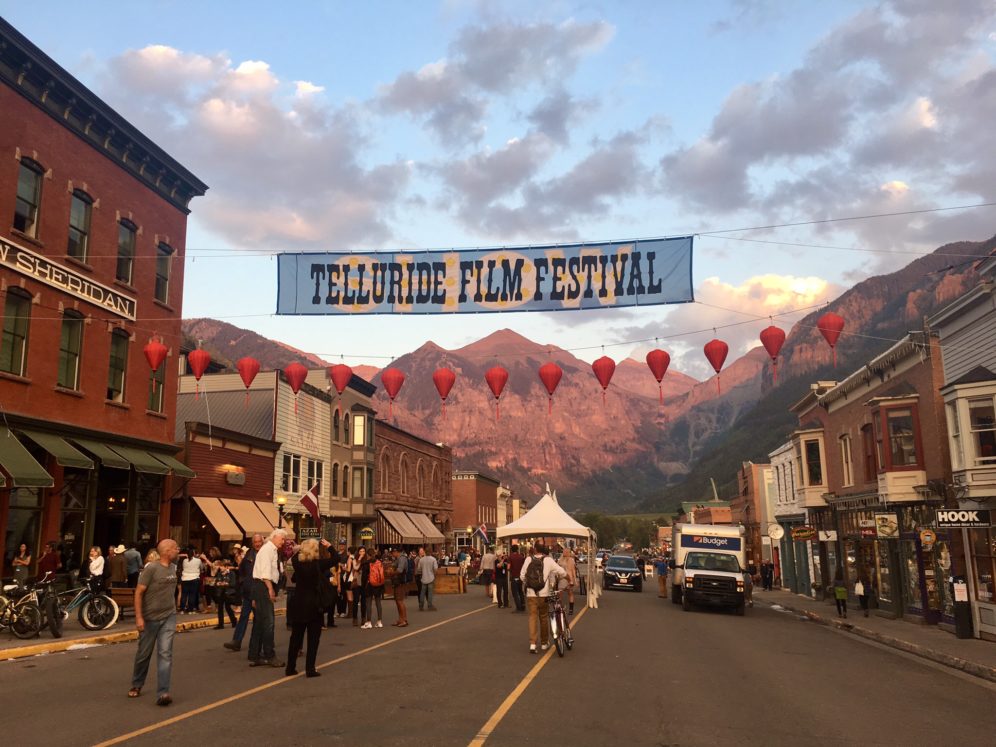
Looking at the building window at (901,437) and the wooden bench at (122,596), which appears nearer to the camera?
the wooden bench at (122,596)

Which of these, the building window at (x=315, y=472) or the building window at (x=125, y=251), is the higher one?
the building window at (x=125, y=251)

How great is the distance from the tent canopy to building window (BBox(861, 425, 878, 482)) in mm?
10564

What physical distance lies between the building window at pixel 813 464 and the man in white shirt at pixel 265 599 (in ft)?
93.6

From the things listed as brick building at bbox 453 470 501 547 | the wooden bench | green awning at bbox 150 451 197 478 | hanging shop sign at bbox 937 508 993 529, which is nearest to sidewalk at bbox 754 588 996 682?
hanging shop sign at bbox 937 508 993 529

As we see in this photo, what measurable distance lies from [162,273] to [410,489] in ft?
109

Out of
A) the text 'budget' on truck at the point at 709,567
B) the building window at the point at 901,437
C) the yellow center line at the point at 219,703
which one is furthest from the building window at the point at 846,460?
the yellow center line at the point at 219,703

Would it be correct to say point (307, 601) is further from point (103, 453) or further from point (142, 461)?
point (142, 461)

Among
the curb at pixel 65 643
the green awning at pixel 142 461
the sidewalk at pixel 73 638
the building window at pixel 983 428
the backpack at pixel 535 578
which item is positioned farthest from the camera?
the green awning at pixel 142 461

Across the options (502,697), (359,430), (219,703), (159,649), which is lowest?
(502,697)

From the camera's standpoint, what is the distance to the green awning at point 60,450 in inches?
796

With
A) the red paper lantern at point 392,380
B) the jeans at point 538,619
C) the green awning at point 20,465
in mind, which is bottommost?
the jeans at point 538,619

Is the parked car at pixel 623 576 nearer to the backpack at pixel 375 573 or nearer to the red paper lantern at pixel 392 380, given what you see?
the red paper lantern at pixel 392 380

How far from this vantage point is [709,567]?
25.9 m

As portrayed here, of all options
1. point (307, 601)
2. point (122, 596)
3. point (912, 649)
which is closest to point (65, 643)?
point (122, 596)
